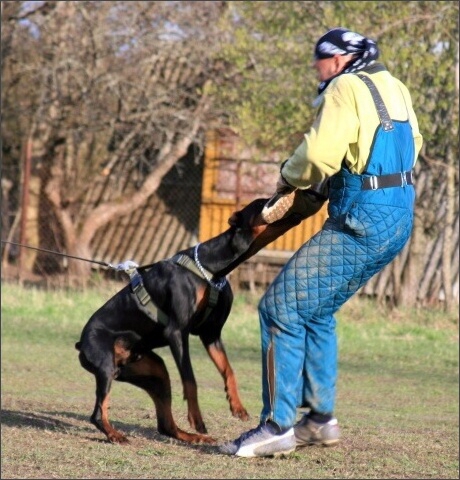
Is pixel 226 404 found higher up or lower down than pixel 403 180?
lower down

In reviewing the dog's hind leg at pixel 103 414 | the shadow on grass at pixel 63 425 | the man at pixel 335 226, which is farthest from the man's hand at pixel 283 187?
the dog's hind leg at pixel 103 414

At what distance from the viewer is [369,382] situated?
1052 cm

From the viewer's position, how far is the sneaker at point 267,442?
525 centimetres

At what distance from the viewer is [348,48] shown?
5273 millimetres

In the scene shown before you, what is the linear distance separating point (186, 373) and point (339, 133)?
69.0 inches

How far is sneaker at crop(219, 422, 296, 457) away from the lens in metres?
5.25

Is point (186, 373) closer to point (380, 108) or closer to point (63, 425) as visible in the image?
point (63, 425)

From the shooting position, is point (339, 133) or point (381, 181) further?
point (381, 181)

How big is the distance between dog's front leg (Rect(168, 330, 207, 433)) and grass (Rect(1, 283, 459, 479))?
20 centimetres

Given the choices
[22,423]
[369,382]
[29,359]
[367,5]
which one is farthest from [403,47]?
[22,423]

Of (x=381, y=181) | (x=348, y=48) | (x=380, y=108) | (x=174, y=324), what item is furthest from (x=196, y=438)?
(x=348, y=48)

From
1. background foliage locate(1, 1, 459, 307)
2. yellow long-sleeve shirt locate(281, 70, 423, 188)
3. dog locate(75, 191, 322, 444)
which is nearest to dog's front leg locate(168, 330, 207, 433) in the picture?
dog locate(75, 191, 322, 444)

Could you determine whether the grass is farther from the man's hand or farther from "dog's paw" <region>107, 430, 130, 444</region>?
the man's hand

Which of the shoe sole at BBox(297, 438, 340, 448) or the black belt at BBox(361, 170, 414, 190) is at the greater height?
the black belt at BBox(361, 170, 414, 190)
